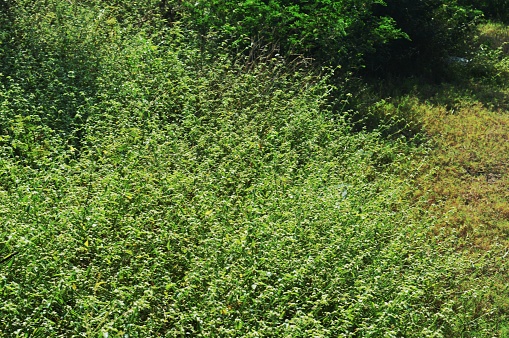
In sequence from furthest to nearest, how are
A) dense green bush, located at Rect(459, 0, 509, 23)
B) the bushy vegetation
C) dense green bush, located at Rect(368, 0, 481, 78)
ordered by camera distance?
dense green bush, located at Rect(459, 0, 509, 23) → dense green bush, located at Rect(368, 0, 481, 78) → the bushy vegetation

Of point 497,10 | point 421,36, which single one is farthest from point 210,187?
point 497,10

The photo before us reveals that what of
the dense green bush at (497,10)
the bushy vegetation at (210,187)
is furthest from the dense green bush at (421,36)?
the dense green bush at (497,10)

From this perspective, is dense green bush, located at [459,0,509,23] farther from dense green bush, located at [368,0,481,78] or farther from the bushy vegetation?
the bushy vegetation

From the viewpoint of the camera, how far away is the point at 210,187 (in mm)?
5805

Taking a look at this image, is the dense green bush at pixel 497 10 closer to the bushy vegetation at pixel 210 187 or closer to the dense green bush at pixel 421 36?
the dense green bush at pixel 421 36

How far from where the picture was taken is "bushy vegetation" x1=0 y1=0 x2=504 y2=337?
443cm

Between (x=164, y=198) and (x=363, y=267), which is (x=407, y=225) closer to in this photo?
(x=363, y=267)

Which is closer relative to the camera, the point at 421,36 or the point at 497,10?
the point at 421,36

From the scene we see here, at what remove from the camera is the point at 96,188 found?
17.5 ft

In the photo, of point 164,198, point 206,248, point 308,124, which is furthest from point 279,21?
point 206,248

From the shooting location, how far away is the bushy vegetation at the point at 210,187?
14.5 feet

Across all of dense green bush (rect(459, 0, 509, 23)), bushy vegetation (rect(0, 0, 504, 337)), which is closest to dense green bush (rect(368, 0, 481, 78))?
bushy vegetation (rect(0, 0, 504, 337))

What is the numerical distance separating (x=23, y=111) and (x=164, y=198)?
1979 mm

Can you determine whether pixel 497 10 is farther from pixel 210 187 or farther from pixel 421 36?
pixel 210 187
